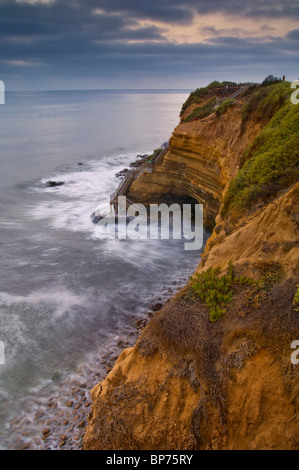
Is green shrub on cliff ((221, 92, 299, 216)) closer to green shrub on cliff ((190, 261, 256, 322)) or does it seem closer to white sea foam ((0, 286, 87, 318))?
green shrub on cliff ((190, 261, 256, 322))

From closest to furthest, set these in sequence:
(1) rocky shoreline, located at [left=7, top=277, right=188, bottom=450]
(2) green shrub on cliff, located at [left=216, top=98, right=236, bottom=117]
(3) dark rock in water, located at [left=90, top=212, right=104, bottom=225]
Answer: (1) rocky shoreline, located at [left=7, top=277, right=188, bottom=450], (2) green shrub on cliff, located at [left=216, top=98, right=236, bottom=117], (3) dark rock in water, located at [left=90, top=212, right=104, bottom=225]

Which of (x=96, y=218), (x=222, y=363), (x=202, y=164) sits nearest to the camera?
(x=222, y=363)

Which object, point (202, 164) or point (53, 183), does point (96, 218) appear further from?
point (53, 183)

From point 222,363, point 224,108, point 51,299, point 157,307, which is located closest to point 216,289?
point 222,363

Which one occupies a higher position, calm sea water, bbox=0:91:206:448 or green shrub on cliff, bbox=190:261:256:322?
green shrub on cliff, bbox=190:261:256:322

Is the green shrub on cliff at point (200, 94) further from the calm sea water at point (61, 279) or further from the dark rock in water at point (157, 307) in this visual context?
the dark rock in water at point (157, 307)

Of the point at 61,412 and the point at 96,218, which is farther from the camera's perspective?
the point at 96,218

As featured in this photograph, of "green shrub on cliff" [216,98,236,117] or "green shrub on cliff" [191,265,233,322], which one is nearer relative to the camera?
"green shrub on cliff" [191,265,233,322]

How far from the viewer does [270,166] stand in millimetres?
11562

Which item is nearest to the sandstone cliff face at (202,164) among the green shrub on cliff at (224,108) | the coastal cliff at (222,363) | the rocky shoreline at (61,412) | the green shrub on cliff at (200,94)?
the green shrub on cliff at (224,108)

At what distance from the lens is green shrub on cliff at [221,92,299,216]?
1097cm

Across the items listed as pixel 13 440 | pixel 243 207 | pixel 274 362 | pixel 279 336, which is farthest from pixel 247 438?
pixel 243 207

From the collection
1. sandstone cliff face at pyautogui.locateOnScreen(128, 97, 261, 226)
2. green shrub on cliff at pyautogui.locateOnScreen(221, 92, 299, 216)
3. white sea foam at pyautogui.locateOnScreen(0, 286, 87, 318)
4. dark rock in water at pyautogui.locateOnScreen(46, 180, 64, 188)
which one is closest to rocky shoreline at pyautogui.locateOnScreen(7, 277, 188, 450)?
white sea foam at pyautogui.locateOnScreen(0, 286, 87, 318)
